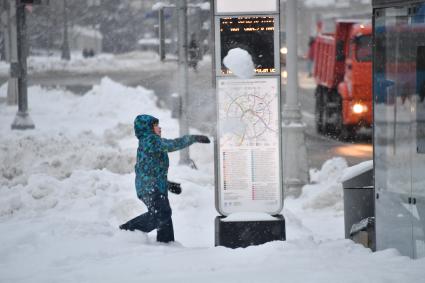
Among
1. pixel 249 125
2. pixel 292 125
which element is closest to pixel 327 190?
pixel 292 125

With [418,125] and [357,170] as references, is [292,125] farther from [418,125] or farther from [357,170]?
[418,125]

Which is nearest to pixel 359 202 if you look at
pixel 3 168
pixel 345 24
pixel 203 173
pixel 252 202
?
pixel 252 202

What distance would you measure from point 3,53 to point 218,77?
1638 cm

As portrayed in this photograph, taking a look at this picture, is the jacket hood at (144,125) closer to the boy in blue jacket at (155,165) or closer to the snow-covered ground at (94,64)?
the boy in blue jacket at (155,165)

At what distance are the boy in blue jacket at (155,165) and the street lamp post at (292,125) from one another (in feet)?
15.0

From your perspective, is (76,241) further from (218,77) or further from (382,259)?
(382,259)

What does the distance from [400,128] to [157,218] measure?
102 inches

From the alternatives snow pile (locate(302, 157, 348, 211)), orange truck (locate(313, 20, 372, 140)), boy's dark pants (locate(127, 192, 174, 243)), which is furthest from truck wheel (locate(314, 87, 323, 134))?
boy's dark pants (locate(127, 192, 174, 243))

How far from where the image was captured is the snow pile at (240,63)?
8.24 m

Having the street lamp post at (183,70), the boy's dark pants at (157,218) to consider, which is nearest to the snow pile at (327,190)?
the street lamp post at (183,70)

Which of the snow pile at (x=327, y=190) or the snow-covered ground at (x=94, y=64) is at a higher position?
the snow-covered ground at (x=94, y=64)

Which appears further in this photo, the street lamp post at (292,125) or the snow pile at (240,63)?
the street lamp post at (292,125)

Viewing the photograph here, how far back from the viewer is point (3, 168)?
14.2 m

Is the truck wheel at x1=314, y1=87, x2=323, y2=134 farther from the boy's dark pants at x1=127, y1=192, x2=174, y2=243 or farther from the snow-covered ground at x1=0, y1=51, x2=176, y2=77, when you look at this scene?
the snow-covered ground at x1=0, y1=51, x2=176, y2=77
